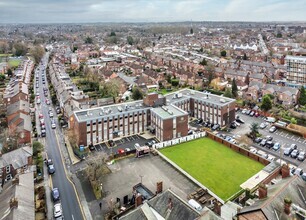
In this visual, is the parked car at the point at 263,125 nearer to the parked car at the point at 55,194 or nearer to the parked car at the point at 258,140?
the parked car at the point at 258,140

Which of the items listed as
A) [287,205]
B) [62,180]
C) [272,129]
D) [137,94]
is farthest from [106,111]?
[287,205]

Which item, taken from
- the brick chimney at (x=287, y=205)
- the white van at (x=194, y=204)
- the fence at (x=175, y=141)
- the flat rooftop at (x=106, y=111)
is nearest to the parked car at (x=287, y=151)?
the fence at (x=175, y=141)

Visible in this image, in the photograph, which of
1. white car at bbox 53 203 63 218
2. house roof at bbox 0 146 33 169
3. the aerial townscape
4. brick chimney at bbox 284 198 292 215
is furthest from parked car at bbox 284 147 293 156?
house roof at bbox 0 146 33 169

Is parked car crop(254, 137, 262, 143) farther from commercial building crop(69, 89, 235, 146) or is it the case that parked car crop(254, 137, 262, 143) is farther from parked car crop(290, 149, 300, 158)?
commercial building crop(69, 89, 235, 146)

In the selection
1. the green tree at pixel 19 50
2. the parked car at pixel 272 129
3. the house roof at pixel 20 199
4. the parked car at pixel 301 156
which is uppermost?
the green tree at pixel 19 50

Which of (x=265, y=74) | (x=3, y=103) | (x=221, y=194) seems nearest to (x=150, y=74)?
(x=265, y=74)
